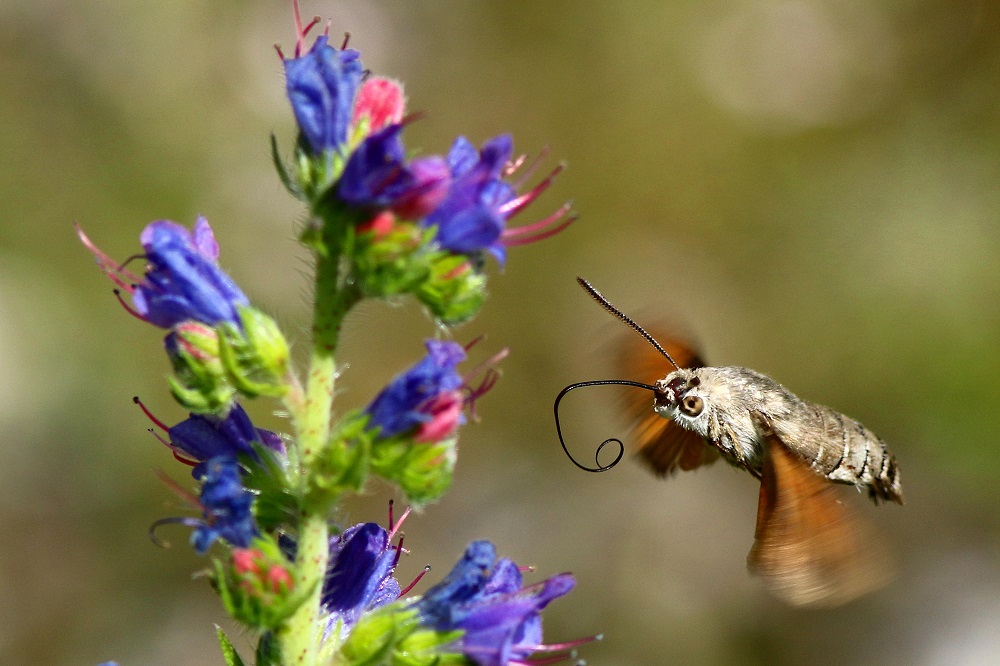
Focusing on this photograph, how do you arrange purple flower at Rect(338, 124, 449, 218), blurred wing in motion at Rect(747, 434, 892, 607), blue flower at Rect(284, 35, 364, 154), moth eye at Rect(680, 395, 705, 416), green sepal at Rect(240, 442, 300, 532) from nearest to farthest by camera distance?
purple flower at Rect(338, 124, 449, 218), blue flower at Rect(284, 35, 364, 154), green sepal at Rect(240, 442, 300, 532), blurred wing in motion at Rect(747, 434, 892, 607), moth eye at Rect(680, 395, 705, 416)

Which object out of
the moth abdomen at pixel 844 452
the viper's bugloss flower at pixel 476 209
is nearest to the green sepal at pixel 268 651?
the viper's bugloss flower at pixel 476 209

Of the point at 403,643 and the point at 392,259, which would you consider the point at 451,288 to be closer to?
the point at 392,259

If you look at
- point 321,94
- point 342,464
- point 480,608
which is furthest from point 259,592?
point 321,94

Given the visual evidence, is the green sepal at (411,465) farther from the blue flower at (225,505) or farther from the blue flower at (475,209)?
the blue flower at (475,209)

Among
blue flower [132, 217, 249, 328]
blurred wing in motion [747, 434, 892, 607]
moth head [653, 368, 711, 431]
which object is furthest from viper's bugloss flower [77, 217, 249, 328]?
blurred wing in motion [747, 434, 892, 607]

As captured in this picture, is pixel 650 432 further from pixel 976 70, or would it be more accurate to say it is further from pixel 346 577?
pixel 976 70

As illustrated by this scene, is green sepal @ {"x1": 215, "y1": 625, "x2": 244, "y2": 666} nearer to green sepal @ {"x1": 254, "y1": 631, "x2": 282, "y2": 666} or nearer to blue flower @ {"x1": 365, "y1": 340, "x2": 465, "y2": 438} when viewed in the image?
green sepal @ {"x1": 254, "y1": 631, "x2": 282, "y2": 666}

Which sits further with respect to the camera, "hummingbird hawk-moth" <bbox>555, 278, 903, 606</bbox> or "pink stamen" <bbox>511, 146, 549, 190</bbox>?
"hummingbird hawk-moth" <bbox>555, 278, 903, 606</bbox>
